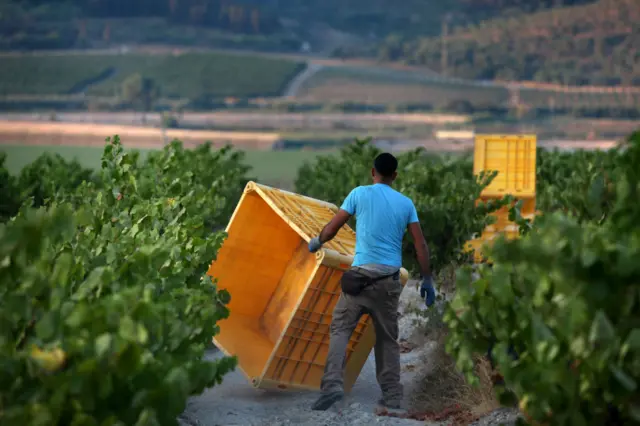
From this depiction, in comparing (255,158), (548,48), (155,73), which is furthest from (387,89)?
(255,158)

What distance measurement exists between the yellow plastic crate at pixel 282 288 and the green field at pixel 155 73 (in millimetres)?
113139

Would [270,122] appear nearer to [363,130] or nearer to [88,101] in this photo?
[363,130]

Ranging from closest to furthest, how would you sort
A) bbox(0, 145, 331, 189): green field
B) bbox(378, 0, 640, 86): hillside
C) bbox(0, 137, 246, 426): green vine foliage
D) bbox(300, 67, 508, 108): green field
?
bbox(0, 137, 246, 426): green vine foliage → bbox(0, 145, 331, 189): green field → bbox(300, 67, 508, 108): green field → bbox(378, 0, 640, 86): hillside

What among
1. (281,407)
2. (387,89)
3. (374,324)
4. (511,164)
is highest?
(387,89)

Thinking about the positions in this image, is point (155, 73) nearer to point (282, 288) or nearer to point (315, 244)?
point (282, 288)

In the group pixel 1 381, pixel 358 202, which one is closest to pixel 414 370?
pixel 358 202

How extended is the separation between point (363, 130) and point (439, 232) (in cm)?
8849

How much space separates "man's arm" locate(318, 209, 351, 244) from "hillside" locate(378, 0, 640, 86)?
11690cm

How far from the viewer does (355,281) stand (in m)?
8.41

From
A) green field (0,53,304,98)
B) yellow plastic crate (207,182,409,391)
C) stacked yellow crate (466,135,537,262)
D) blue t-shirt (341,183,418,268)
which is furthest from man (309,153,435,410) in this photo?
green field (0,53,304,98)

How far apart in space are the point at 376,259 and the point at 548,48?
437ft

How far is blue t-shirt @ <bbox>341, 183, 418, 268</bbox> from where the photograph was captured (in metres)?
8.46

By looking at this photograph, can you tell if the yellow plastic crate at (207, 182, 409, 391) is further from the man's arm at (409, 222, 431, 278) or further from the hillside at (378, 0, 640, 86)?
the hillside at (378, 0, 640, 86)

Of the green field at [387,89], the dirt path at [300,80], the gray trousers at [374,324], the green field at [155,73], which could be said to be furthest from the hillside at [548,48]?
the gray trousers at [374,324]
